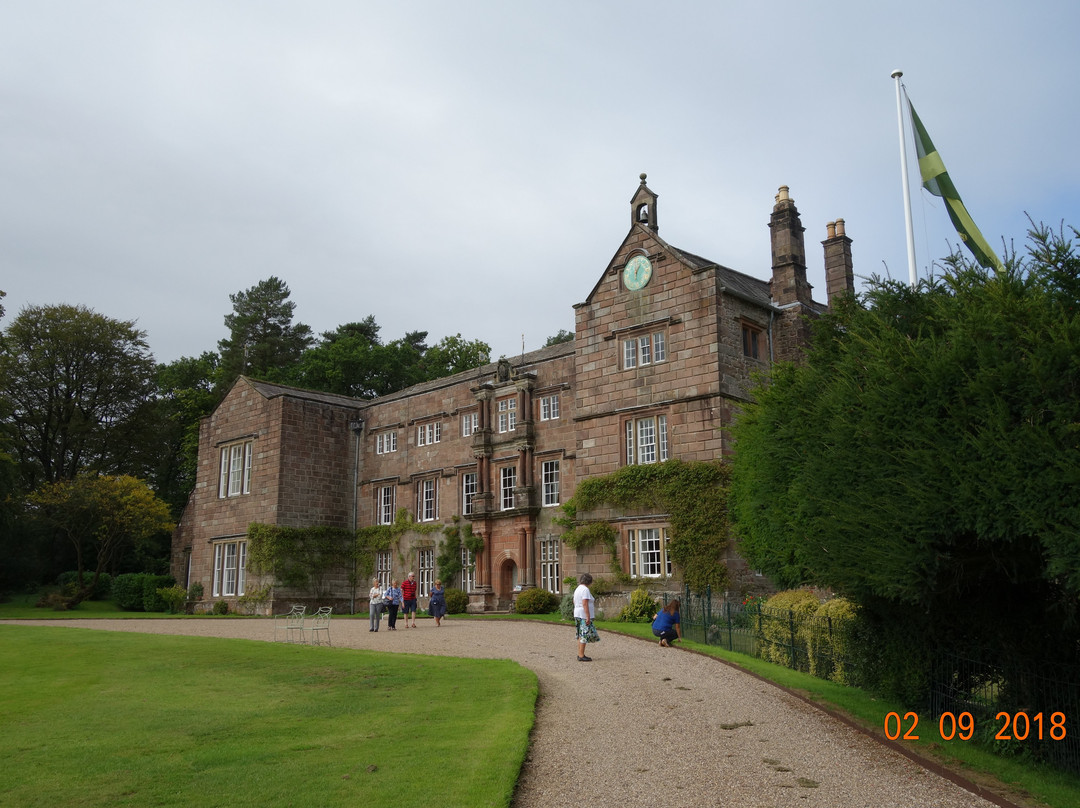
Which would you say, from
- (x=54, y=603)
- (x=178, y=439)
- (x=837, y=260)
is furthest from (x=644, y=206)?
(x=178, y=439)

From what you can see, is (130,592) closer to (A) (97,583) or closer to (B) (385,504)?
(A) (97,583)

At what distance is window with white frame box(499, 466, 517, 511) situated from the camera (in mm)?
35188

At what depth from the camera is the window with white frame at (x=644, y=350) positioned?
29984 mm

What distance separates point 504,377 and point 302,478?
10949 mm

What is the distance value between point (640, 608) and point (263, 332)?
173 ft

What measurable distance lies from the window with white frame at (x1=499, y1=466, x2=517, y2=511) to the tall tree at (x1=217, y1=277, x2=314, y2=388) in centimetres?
3685

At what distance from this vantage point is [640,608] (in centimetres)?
2706

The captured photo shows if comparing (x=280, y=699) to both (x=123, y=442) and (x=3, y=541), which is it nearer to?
(x=3, y=541)

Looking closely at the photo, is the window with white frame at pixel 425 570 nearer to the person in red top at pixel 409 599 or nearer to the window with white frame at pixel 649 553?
the person in red top at pixel 409 599

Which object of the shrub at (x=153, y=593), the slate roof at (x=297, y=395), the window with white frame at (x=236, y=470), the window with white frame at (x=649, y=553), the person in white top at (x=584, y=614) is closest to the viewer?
the person in white top at (x=584, y=614)

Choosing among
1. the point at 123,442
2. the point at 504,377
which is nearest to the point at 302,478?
the point at 504,377

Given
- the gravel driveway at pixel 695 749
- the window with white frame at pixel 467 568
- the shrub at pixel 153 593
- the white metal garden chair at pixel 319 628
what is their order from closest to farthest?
the gravel driveway at pixel 695 749
the white metal garden chair at pixel 319 628
the window with white frame at pixel 467 568
the shrub at pixel 153 593

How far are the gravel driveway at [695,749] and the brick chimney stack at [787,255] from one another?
17.5 metres

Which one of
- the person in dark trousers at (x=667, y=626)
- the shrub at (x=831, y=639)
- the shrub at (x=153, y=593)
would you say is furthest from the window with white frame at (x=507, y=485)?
the shrub at (x=831, y=639)
